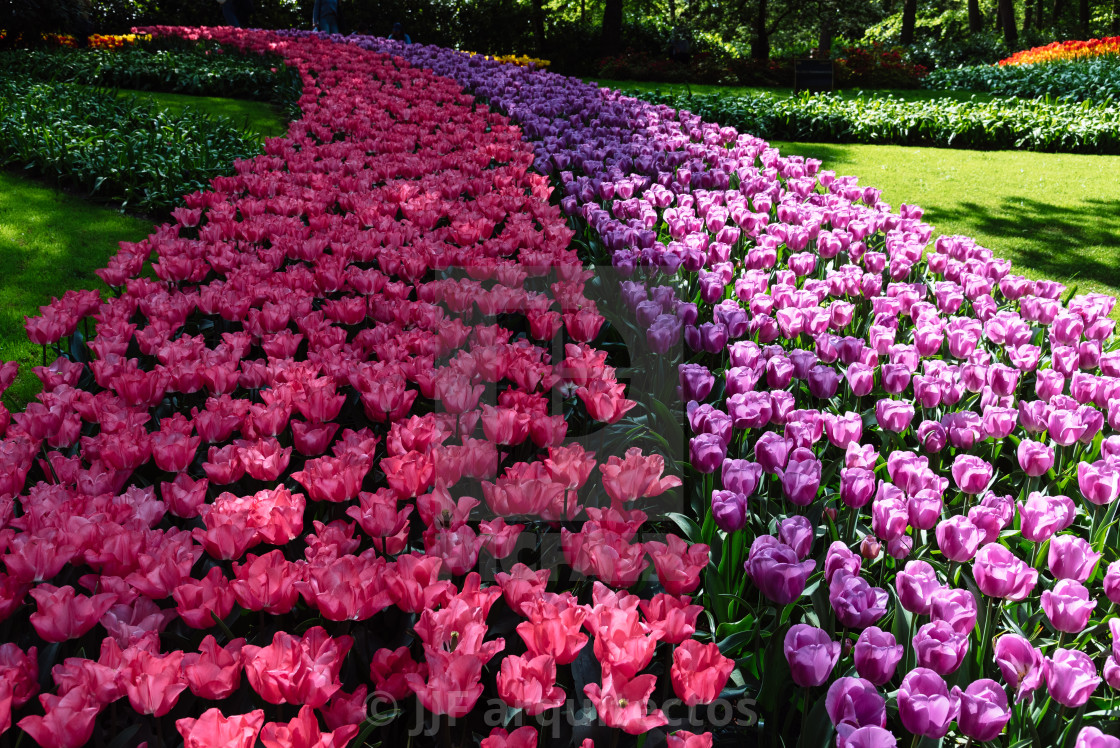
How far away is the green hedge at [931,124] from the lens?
37.7 ft

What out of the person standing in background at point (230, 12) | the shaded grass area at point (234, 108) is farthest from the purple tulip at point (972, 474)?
the person standing in background at point (230, 12)

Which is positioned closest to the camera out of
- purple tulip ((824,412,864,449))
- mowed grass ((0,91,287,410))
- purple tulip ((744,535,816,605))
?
purple tulip ((744,535,816,605))

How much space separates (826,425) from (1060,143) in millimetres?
11799

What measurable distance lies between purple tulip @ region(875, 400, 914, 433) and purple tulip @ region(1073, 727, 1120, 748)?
117 cm

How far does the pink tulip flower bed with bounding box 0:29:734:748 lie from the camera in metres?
1.32

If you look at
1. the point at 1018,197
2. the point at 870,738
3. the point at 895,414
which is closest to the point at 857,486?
the point at 895,414

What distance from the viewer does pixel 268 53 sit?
12641 mm

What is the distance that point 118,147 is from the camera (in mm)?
6875

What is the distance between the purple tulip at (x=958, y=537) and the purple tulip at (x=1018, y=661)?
278 millimetres

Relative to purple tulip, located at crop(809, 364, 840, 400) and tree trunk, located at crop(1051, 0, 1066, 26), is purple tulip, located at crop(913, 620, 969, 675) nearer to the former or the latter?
purple tulip, located at crop(809, 364, 840, 400)

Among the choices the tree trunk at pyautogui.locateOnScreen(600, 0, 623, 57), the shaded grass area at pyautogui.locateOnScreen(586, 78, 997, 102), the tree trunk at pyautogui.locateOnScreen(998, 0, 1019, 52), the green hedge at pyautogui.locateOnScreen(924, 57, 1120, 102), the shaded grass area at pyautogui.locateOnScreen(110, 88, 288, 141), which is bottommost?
the shaded grass area at pyautogui.locateOnScreen(110, 88, 288, 141)

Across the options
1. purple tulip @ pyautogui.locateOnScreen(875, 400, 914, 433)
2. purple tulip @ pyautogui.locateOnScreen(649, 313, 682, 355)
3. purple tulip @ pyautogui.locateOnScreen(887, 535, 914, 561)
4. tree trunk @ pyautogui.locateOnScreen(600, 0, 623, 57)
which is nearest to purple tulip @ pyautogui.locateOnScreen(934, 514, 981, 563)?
purple tulip @ pyautogui.locateOnScreen(887, 535, 914, 561)

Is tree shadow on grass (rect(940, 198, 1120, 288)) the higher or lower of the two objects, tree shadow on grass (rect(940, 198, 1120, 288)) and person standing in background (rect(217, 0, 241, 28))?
the lower

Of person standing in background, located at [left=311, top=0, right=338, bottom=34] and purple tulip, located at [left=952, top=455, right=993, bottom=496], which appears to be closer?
purple tulip, located at [left=952, top=455, right=993, bottom=496]
